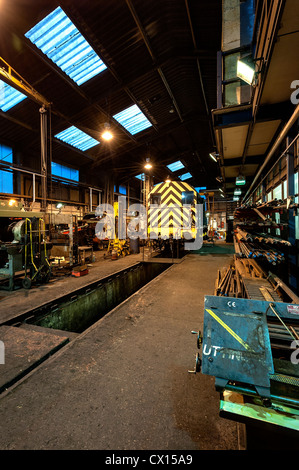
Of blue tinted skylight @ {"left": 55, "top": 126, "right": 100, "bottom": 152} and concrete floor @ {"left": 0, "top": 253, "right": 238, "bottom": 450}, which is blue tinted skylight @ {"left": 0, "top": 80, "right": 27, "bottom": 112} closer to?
blue tinted skylight @ {"left": 55, "top": 126, "right": 100, "bottom": 152}

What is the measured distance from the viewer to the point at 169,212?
28.0ft

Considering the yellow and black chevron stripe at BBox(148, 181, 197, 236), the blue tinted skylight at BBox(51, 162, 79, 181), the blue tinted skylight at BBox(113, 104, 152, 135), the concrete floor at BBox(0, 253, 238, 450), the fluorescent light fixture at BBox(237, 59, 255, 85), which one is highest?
the blue tinted skylight at BBox(113, 104, 152, 135)

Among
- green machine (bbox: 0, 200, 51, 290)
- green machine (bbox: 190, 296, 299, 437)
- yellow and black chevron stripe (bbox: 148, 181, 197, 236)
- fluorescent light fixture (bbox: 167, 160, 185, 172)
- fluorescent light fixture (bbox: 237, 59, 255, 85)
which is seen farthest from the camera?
fluorescent light fixture (bbox: 167, 160, 185, 172)

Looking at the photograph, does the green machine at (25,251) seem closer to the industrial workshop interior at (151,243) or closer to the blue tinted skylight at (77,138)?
the industrial workshop interior at (151,243)

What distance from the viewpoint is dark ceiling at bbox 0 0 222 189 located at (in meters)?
6.05

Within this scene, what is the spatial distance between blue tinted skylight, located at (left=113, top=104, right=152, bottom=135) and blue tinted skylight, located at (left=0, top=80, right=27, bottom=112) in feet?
13.3

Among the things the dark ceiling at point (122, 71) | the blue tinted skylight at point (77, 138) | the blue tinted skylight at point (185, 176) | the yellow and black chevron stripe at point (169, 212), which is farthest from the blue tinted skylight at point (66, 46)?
the blue tinted skylight at point (185, 176)

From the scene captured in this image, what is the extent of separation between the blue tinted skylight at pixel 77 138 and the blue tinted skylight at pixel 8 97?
235 cm

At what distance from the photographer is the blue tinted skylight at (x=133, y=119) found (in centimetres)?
1033

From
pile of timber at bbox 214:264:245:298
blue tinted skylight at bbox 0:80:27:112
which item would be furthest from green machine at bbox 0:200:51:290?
blue tinted skylight at bbox 0:80:27:112

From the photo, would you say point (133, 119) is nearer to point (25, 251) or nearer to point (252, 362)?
point (25, 251)
